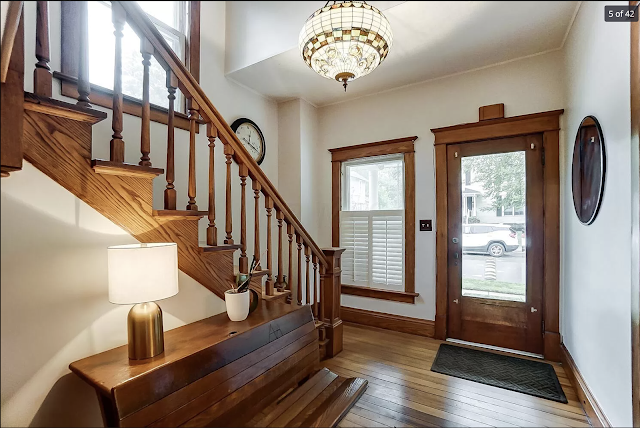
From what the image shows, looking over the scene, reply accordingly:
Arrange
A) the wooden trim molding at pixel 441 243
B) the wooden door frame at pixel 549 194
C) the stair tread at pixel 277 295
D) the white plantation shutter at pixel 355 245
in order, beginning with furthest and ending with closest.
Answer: the white plantation shutter at pixel 355 245
the wooden trim molding at pixel 441 243
the wooden door frame at pixel 549 194
the stair tread at pixel 277 295

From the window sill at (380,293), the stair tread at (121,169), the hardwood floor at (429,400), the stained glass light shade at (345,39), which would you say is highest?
the stained glass light shade at (345,39)

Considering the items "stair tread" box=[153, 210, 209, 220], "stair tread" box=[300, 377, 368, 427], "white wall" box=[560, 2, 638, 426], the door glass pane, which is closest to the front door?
the door glass pane

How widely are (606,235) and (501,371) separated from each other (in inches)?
51.1

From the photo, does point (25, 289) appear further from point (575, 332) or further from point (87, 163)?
point (575, 332)

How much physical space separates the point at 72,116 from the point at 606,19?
1854 mm

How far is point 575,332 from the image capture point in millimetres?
1842

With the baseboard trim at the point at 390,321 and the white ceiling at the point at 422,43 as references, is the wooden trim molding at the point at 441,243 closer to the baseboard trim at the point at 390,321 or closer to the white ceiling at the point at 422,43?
the baseboard trim at the point at 390,321

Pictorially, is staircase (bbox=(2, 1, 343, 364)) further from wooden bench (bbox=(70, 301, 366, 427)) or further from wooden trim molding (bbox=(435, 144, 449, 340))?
wooden trim molding (bbox=(435, 144, 449, 340))

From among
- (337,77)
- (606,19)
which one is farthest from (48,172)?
(606,19)

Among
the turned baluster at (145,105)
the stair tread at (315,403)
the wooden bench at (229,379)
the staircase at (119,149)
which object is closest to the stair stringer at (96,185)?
the staircase at (119,149)

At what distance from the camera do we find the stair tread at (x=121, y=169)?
3.66 feet

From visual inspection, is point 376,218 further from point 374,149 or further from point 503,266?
point 503,266

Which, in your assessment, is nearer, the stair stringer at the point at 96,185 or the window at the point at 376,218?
the stair stringer at the point at 96,185

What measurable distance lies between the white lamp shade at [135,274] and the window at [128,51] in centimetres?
74
